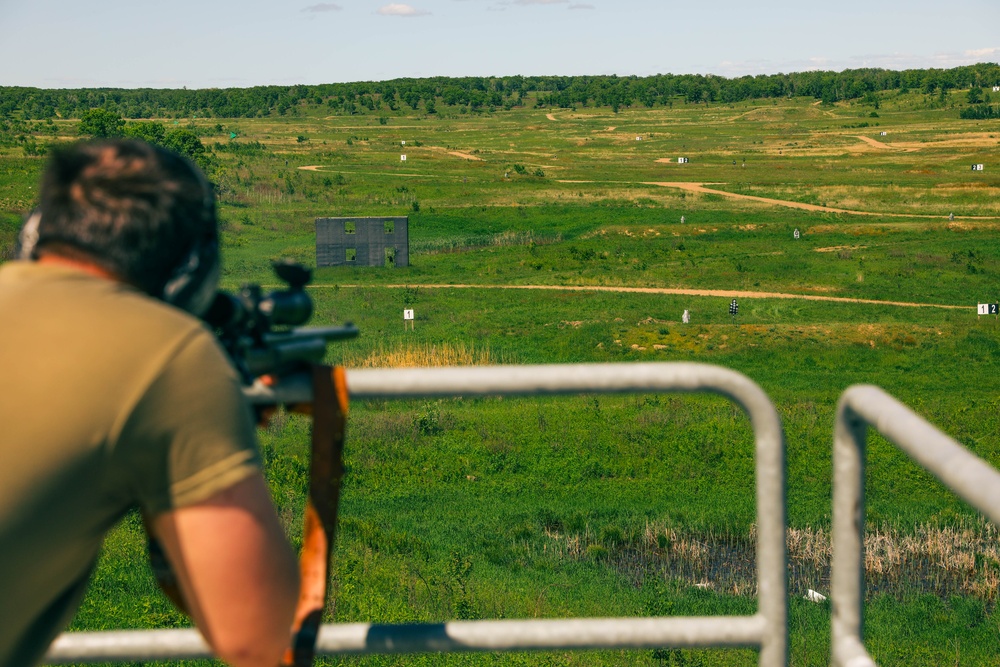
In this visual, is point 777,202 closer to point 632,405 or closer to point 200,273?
point 632,405

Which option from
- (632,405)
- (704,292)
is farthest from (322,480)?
(704,292)

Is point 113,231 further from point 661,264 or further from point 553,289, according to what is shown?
point 661,264

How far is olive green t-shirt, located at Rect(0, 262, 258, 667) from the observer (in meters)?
1.62

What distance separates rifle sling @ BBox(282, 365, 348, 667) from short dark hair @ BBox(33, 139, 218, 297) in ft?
1.28

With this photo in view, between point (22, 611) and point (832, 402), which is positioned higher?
point (22, 611)

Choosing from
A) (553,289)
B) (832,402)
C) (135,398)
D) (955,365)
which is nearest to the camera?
(135,398)

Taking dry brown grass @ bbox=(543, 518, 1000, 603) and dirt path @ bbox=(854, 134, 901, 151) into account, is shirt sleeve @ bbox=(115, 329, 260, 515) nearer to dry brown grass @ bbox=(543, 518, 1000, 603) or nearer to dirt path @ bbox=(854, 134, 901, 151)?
dry brown grass @ bbox=(543, 518, 1000, 603)

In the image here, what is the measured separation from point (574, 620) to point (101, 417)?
1098 mm

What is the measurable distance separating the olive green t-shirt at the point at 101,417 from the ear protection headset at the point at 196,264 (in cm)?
11

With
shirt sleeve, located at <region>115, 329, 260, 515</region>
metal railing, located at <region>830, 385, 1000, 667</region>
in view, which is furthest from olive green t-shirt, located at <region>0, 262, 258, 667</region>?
metal railing, located at <region>830, 385, 1000, 667</region>

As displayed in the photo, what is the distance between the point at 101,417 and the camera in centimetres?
162

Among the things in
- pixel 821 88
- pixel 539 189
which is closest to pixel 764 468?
pixel 539 189

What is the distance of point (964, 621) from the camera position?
47.5 ft

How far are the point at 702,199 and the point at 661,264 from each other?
25.6 meters
